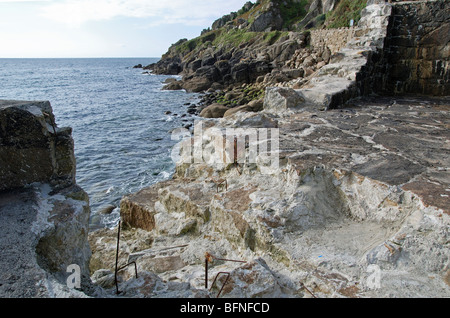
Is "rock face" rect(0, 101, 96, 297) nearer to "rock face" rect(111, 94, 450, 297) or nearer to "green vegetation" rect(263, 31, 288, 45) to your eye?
"rock face" rect(111, 94, 450, 297)

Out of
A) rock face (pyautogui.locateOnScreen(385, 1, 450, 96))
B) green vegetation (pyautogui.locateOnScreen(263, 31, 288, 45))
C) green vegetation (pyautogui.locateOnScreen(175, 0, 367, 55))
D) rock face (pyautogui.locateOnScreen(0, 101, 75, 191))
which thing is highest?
green vegetation (pyautogui.locateOnScreen(175, 0, 367, 55))

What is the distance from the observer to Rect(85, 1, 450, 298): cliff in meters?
1.90

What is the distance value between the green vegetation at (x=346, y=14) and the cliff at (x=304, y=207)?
72.1 feet

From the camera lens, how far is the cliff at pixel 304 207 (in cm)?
190

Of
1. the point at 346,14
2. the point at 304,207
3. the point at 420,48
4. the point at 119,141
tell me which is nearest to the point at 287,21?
the point at 346,14

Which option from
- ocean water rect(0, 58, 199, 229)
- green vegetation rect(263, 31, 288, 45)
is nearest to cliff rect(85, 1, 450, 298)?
ocean water rect(0, 58, 199, 229)

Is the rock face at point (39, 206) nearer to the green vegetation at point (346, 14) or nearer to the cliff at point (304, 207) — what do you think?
the cliff at point (304, 207)

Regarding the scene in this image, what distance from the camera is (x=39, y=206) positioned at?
2207 millimetres

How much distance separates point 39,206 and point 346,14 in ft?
92.6

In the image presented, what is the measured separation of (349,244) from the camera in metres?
2.18

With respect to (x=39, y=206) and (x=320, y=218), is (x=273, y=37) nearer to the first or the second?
(x=320, y=218)

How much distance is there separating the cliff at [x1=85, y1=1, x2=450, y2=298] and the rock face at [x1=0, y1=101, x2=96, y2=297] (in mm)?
452

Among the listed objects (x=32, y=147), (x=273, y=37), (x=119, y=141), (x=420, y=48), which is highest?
(x=273, y=37)
